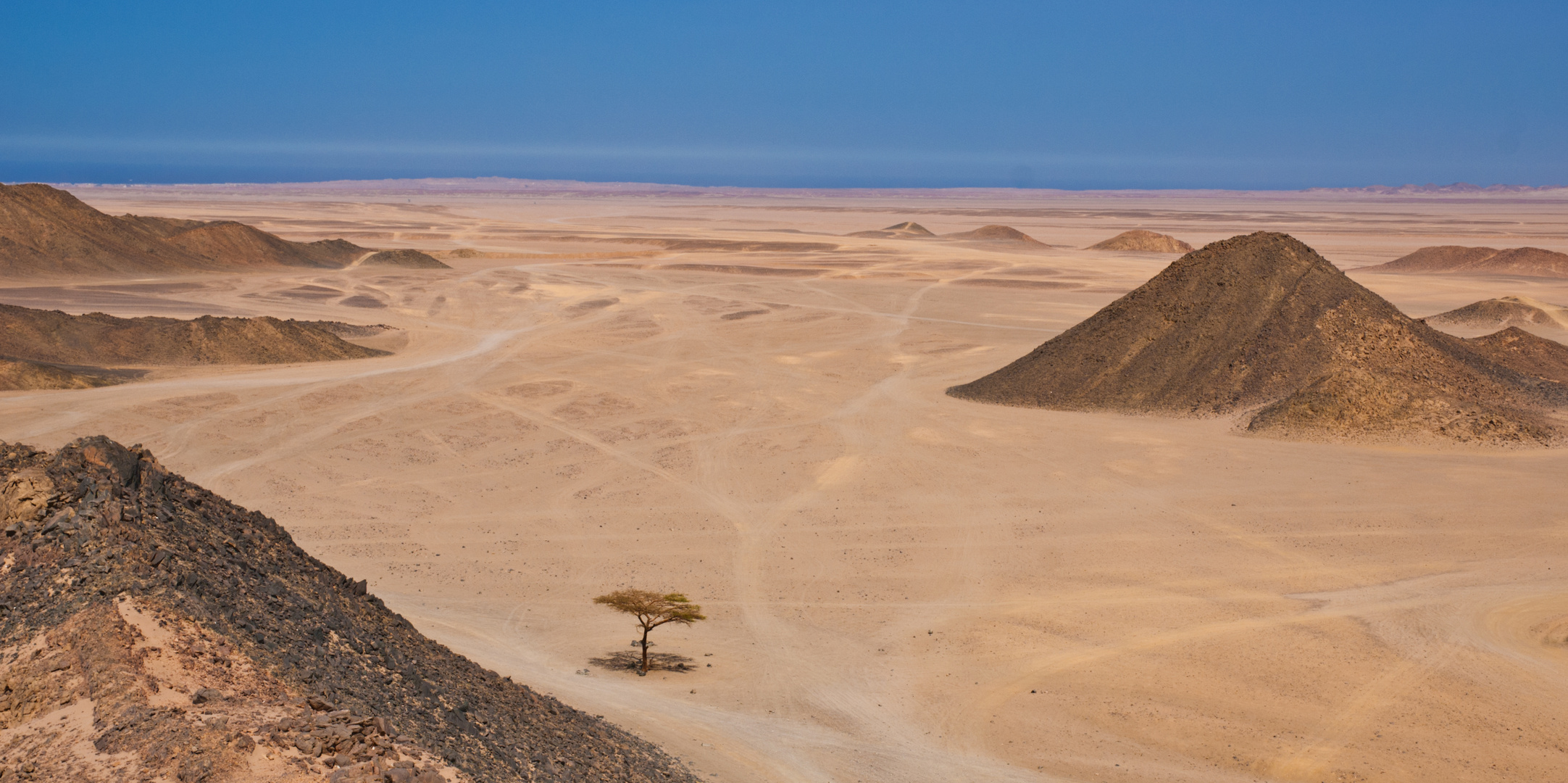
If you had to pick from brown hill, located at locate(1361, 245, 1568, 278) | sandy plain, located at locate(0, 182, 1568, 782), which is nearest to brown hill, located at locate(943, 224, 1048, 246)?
brown hill, located at locate(1361, 245, 1568, 278)

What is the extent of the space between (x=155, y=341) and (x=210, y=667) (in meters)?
38.2

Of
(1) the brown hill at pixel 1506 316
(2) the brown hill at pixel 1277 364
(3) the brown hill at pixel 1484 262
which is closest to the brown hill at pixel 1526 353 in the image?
(2) the brown hill at pixel 1277 364

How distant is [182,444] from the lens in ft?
96.8

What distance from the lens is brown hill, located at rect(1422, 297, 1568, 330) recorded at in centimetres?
5500

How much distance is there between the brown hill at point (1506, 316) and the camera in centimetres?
5500

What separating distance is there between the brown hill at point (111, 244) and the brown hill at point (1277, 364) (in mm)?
56791

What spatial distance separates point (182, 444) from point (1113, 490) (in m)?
23.1

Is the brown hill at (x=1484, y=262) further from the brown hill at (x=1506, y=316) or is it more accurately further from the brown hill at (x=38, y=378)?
the brown hill at (x=38, y=378)

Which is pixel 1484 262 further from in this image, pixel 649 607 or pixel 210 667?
pixel 210 667

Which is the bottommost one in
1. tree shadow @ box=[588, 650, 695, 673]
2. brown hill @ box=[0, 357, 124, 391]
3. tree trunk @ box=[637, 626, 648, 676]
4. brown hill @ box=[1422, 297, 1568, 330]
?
tree shadow @ box=[588, 650, 695, 673]

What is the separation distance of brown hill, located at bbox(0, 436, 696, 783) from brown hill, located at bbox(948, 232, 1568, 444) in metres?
23.9

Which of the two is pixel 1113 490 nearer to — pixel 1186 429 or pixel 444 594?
pixel 1186 429

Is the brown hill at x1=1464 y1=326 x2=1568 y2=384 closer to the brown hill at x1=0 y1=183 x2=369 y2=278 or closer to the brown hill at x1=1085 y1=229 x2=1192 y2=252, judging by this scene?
the brown hill at x1=1085 y1=229 x2=1192 y2=252

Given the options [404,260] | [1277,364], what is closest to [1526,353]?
[1277,364]
